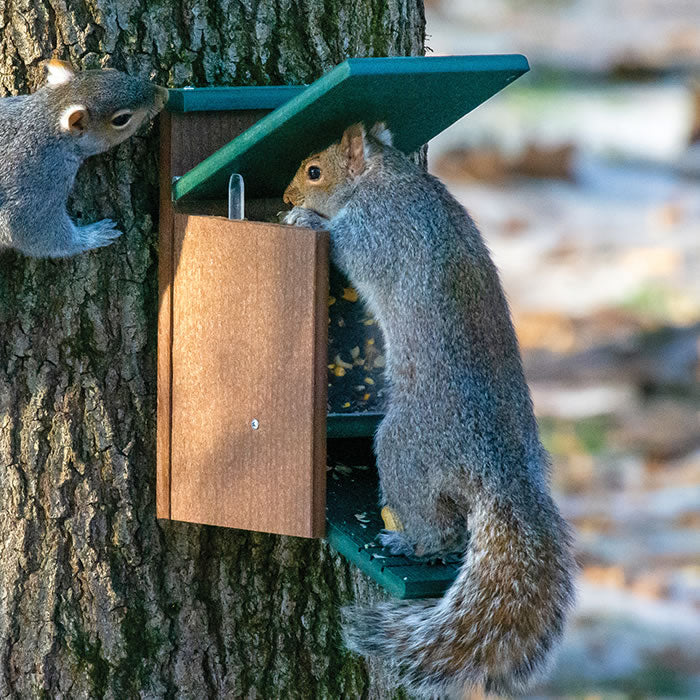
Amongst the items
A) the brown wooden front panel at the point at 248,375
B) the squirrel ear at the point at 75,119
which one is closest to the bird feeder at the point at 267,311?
the brown wooden front panel at the point at 248,375

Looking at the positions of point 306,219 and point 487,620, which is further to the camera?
point 306,219

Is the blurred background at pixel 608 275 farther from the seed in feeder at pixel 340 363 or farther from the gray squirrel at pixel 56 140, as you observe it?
the gray squirrel at pixel 56 140

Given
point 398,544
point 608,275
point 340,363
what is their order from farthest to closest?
point 608,275
point 340,363
point 398,544

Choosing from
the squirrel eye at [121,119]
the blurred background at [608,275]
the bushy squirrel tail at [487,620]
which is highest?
the squirrel eye at [121,119]

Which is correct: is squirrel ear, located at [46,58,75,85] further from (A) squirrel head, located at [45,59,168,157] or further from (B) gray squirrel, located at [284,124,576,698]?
(B) gray squirrel, located at [284,124,576,698]

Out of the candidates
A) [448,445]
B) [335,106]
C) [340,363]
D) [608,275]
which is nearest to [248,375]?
[340,363]

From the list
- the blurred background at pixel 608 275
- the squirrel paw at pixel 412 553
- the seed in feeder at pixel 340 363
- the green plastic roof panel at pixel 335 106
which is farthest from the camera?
the blurred background at pixel 608 275

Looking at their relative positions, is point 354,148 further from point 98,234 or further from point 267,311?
point 98,234

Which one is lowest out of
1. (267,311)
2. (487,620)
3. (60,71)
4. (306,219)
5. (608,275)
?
(608,275)

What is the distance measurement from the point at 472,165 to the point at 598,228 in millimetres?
765

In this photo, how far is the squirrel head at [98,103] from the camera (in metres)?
2.01

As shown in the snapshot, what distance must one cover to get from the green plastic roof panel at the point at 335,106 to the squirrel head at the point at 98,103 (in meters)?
0.06

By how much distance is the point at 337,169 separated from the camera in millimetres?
2078

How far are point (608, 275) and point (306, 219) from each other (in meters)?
3.54
